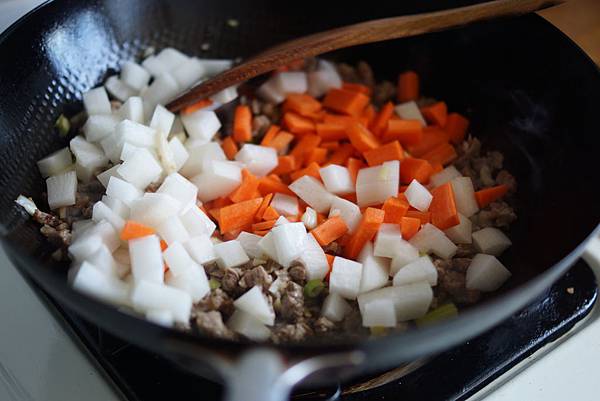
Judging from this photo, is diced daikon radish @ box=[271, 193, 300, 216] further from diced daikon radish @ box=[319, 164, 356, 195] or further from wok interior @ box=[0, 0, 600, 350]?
wok interior @ box=[0, 0, 600, 350]

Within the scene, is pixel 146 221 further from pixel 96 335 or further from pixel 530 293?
pixel 530 293

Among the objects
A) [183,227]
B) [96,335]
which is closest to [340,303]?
[183,227]

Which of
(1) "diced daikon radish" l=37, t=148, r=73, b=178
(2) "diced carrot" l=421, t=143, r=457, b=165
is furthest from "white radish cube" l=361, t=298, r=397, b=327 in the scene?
(1) "diced daikon radish" l=37, t=148, r=73, b=178

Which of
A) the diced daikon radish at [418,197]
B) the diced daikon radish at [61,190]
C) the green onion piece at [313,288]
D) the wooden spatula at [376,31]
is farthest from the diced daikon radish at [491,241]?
the diced daikon radish at [61,190]

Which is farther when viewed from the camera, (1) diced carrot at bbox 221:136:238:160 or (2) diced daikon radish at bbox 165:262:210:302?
(1) diced carrot at bbox 221:136:238:160

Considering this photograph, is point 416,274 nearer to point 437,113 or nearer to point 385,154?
point 385,154

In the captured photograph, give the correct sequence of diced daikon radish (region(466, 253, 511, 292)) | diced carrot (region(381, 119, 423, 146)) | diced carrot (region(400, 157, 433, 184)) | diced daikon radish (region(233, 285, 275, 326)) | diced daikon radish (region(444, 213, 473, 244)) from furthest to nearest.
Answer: diced carrot (region(381, 119, 423, 146)), diced carrot (region(400, 157, 433, 184)), diced daikon radish (region(444, 213, 473, 244)), diced daikon radish (region(466, 253, 511, 292)), diced daikon radish (region(233, 285, 275, 326))

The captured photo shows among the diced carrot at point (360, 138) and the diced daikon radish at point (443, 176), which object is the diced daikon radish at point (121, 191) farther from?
the diced daikon radish at point (443, 176)
